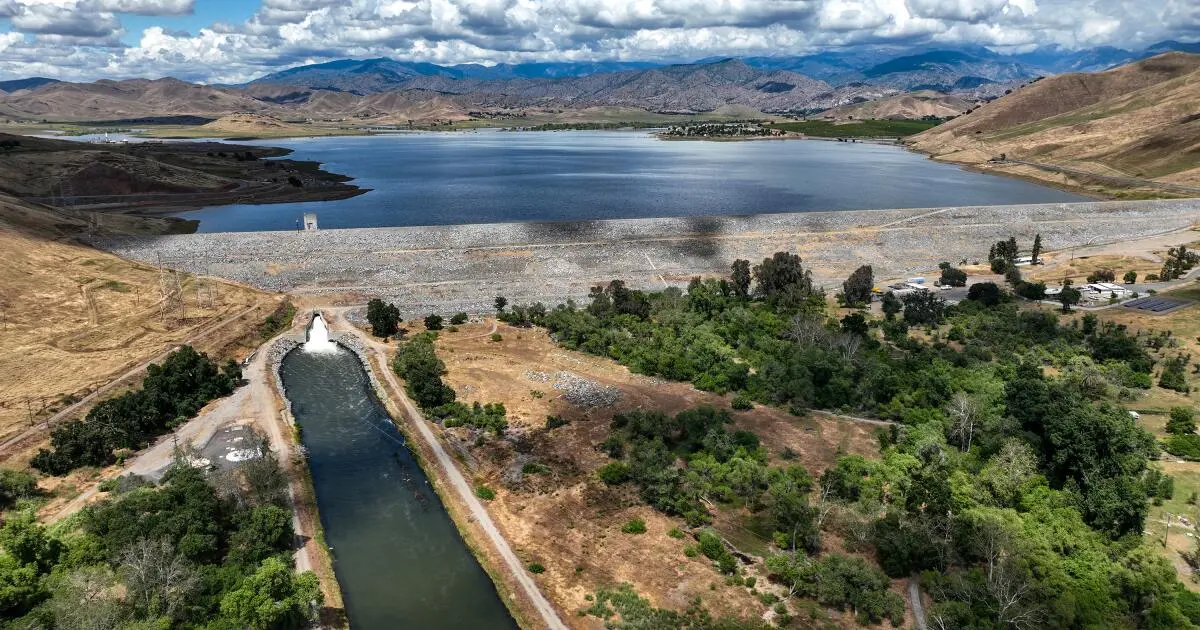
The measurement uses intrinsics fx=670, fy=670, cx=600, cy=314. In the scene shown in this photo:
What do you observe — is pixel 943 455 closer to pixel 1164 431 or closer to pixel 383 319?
pixel 1164 431

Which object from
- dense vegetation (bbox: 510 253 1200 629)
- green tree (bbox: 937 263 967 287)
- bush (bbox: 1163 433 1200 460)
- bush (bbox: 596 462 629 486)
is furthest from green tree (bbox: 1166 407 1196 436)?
green tree (bbox: 937 263 967 287)

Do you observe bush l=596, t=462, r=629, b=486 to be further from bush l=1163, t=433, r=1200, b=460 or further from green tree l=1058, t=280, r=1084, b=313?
green tree l=1058, t=280, r=1084, b=313

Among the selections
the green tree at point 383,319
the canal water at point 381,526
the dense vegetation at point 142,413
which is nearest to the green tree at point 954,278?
the green tree at point 383,319

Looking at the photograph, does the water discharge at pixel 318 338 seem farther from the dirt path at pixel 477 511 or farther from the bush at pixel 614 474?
the bush at pixel 614 474

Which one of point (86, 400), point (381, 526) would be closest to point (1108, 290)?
point (381, 526)

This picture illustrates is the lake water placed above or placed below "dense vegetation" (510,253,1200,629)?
above

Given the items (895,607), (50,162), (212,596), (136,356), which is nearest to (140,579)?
(212,596)
